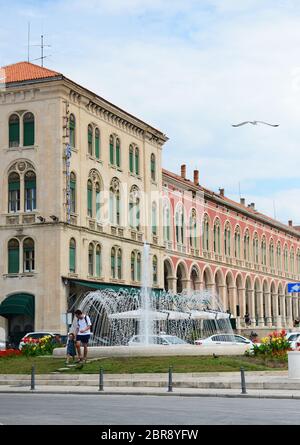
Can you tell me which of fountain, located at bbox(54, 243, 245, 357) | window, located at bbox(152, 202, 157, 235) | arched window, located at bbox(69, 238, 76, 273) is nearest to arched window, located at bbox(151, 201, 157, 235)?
window, located at bbox(152, 202, 157, 235)

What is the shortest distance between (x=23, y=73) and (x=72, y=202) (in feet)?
31.1

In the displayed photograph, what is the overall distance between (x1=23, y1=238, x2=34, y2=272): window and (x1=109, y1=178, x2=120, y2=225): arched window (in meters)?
8.32

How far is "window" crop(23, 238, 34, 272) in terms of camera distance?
50344 mm

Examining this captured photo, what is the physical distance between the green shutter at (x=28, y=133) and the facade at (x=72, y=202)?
0.22 ft

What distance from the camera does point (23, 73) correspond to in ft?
176

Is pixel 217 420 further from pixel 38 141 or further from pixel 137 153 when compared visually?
pixel 137 153

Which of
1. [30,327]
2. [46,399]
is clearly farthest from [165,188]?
[46,399]

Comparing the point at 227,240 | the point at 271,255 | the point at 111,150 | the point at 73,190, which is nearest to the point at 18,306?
the point at 73,190

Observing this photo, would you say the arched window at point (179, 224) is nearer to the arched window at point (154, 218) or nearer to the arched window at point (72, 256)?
the arched window at point (154, 218)

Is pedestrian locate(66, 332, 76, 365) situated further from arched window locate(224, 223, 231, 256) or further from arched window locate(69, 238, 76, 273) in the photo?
arched window locate(224, 223, 231, 256)

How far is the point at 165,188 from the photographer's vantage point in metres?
68.1

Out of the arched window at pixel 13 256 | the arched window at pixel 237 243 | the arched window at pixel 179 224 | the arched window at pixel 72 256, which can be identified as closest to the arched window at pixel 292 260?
the arched window at pixel 237 243
